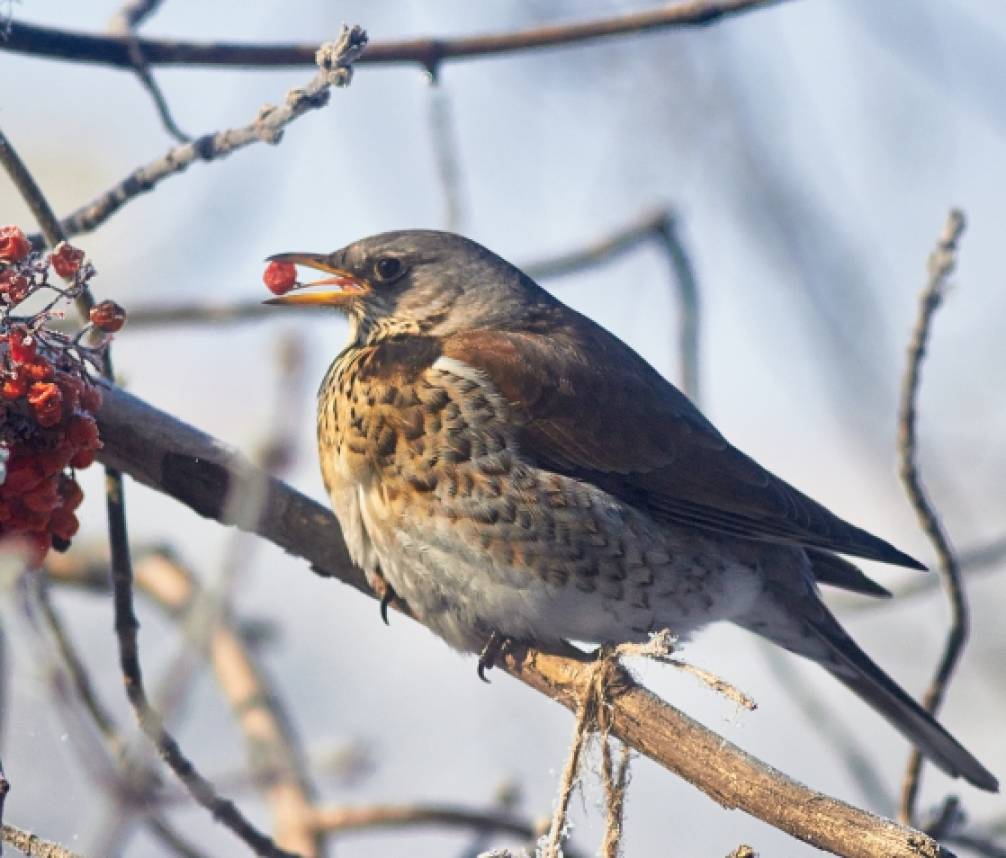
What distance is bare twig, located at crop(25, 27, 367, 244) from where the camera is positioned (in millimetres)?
2459

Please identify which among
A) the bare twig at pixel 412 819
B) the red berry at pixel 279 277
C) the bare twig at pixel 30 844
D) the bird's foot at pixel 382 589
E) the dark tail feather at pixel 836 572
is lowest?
the bare twig at pixel 30 844

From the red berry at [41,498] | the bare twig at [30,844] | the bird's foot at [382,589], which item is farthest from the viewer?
the bird's foot at [382,589]

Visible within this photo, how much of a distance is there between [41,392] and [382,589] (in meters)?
1.63

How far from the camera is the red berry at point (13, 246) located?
212 centimetres

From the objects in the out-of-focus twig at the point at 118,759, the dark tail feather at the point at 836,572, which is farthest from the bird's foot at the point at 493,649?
the dark tail feather at the point at 836,572

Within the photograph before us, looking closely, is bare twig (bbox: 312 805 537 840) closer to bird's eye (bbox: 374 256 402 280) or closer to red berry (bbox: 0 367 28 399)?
bird's eye (bbox: 374 256 402 280)

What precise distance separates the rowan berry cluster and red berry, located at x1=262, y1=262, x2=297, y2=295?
5.34ft

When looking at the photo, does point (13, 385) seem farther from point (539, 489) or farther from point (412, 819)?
point (412, 819)

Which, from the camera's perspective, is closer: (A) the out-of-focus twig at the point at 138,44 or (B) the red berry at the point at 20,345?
(B) the red berry at the point at 20,345

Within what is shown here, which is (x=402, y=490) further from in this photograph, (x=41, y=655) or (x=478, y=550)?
(x=41, y=655)

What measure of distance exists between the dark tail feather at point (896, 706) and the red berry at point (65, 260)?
96.3 inches

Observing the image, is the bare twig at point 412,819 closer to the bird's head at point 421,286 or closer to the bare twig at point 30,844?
the bird's head at point 421,286

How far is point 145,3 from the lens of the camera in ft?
11.4

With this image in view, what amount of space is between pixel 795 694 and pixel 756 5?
1.88 metres
